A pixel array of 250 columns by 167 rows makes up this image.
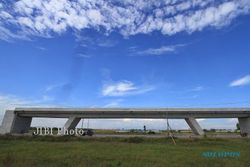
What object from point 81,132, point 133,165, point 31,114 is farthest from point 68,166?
point 31,114

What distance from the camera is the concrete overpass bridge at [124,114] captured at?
54.2m

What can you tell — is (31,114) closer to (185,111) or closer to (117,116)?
(117,116)

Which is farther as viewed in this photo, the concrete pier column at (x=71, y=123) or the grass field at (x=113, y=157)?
the concrete pier column at (x=71, y=123)

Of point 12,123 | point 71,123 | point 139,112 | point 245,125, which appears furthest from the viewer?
point 71,123

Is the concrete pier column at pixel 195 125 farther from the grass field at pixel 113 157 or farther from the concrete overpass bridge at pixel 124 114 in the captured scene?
the grass field at pixel 113 157

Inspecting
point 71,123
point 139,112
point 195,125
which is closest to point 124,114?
point 139,112

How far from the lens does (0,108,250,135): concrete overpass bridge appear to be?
178 ft

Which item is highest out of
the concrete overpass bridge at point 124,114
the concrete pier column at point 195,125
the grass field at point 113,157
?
the concrete overpass bridge at point 124,114

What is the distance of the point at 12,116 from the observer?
2296 inches

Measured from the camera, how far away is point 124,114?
55969 millimetres

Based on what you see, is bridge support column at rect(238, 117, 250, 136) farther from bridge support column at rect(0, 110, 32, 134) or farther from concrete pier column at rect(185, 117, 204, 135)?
bridge support column at rect(0, 110, 32, 134)

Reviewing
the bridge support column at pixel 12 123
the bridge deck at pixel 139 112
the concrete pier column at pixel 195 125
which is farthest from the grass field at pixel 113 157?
the bridge support column at pixel 12 123

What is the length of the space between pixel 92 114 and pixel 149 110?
1275cm

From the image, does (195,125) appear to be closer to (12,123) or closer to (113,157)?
(12,123)
